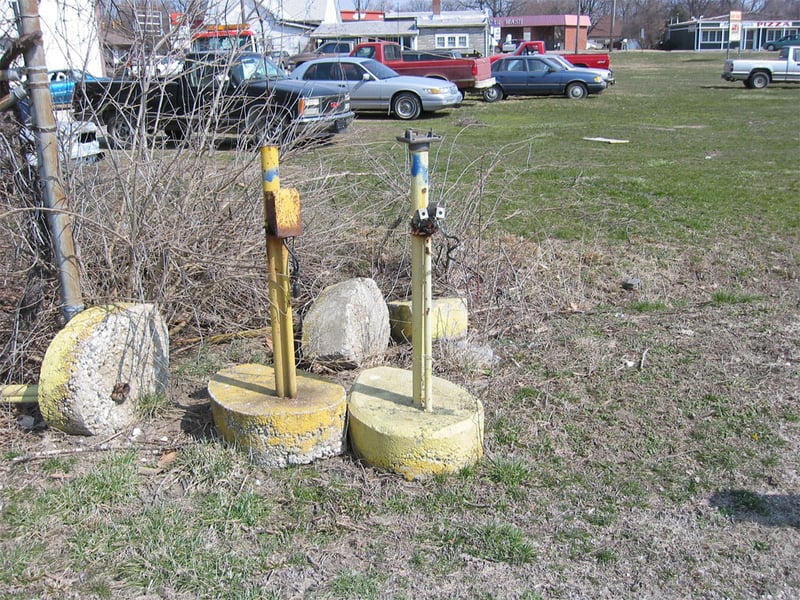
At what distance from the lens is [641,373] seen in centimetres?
443

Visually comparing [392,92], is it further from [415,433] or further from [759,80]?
[759,80]

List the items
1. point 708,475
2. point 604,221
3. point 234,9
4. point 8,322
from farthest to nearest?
point 604,221, point 234,9, point 8,322, point 708,475

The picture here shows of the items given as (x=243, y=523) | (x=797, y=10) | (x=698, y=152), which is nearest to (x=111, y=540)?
(x=243, y=523)

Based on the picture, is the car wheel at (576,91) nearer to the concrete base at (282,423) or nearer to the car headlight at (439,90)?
the car headlight at (439,90)

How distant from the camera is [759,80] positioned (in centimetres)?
2831

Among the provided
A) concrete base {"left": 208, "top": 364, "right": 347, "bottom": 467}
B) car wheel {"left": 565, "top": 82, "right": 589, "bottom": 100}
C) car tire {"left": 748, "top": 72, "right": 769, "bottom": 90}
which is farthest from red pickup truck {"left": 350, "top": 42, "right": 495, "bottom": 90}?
concrete base {"left": 208, "top": 364, "right": 347, "bottom": 467}

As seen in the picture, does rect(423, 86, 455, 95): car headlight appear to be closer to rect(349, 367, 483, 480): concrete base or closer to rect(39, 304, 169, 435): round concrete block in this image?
rect(39, 304, 169, 435): round concrete block

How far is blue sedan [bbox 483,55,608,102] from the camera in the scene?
977 inches

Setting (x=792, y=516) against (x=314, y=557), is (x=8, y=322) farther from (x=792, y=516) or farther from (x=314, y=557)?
(x=792, y=516)

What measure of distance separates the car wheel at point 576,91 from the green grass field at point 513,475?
1966 cm

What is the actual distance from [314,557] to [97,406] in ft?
4.54

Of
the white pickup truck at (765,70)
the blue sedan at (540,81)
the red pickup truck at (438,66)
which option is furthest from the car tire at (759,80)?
the red pickup truck at (438,66)

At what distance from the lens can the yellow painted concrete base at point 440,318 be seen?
475 centimetres

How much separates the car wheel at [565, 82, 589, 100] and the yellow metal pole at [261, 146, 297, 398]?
23310 millimetres
